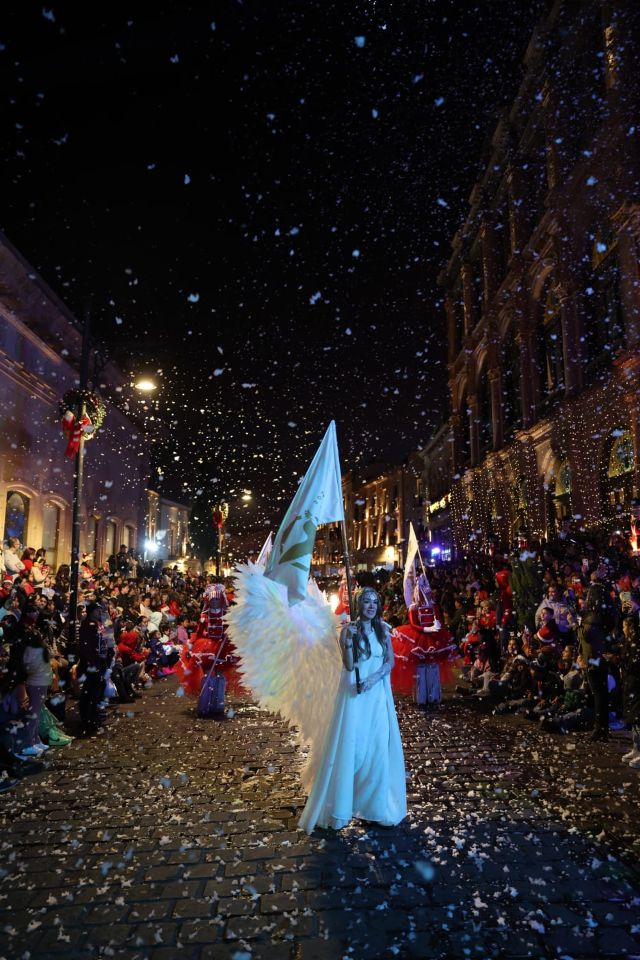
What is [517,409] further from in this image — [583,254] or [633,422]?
[633,422]

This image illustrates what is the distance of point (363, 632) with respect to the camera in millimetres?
Result: 5676

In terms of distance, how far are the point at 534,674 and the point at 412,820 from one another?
5.54 meters

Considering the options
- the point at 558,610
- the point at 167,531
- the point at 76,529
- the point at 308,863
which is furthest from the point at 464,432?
the point at 308,863

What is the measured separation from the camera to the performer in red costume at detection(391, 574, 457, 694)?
10359mm

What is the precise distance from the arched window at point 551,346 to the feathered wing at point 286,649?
68.8ft

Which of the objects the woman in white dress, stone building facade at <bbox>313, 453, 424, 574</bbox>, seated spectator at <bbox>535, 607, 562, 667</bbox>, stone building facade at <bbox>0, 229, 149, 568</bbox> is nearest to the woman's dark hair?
the woman in white dress

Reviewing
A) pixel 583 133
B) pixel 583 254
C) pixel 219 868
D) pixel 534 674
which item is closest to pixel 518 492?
pixel 583 254

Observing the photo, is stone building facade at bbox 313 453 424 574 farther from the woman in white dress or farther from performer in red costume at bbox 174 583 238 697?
the woman in white dress

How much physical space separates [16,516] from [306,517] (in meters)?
17.6

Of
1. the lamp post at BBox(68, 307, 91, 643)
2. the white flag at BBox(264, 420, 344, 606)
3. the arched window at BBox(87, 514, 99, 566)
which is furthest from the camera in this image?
the arched window at BBox(87, 514, 99, 566)

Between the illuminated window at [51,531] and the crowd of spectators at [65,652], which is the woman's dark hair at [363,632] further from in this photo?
the illuminated window at [51,531]

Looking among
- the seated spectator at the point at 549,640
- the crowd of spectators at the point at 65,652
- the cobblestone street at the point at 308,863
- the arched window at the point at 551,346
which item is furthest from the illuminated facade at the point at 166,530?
the cobblestone street at the point at 308,863

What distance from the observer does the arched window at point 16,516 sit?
65.1 ft

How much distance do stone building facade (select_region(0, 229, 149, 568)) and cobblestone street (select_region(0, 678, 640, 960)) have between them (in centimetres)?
1091
